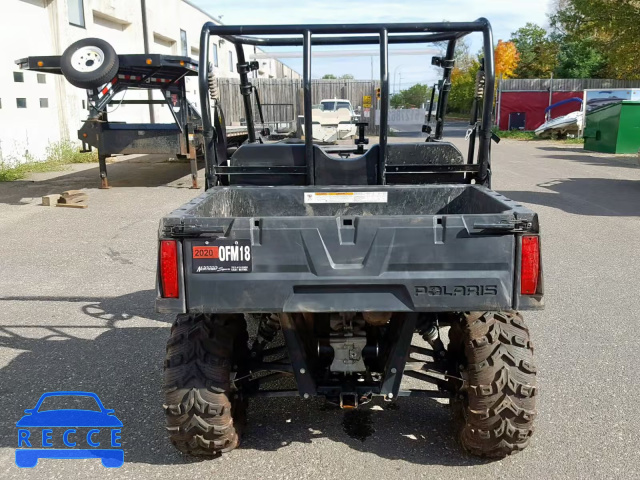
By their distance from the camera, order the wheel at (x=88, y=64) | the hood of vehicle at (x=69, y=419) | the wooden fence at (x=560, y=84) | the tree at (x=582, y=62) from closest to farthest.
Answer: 1. the hood of vehicle at (x=69, y=419)
2. the wheel at (x=88, y=64)
3. the wooden fence at (x=560, y=84)
4. the tree at (x=582, y=62)

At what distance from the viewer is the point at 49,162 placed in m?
17.5

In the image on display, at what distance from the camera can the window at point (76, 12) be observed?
1875 centimetres

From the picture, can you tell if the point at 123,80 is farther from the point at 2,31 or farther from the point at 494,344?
the point at 494,344

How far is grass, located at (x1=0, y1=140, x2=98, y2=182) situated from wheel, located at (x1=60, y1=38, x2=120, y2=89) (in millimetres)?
5292

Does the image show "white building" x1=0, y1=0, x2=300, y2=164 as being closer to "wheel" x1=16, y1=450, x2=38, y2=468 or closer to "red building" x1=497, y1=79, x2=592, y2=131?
"wheel" x1=16, y1=450, x2=38, y2=468

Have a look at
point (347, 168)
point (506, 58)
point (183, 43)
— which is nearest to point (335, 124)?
point (183, 43)

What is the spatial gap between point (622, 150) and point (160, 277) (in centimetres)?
2093

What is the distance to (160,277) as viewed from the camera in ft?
Result: 9.05

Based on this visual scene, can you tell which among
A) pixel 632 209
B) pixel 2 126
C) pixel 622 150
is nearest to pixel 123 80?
pixel 2 126

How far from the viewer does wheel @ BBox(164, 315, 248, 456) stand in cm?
300

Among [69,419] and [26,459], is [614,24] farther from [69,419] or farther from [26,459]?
[26,459]

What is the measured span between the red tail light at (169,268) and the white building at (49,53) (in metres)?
9.58

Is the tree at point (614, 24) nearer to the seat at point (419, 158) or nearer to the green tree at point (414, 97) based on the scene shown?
the green tree at point (414, 97)

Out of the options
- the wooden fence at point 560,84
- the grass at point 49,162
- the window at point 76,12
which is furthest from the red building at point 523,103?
the grass at point 49,162
